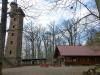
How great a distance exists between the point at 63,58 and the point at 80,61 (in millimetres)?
3791

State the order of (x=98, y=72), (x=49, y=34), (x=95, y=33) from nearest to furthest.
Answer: (x=98, y=72) < (x=95, y=33) < (x=49, y=34)

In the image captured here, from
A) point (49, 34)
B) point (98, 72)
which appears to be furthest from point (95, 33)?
point (49, 34)

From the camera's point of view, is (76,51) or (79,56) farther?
(76,51)

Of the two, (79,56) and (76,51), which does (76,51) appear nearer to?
(76,51)

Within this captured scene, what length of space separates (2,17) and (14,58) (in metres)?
50.0

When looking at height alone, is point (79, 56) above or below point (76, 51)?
below

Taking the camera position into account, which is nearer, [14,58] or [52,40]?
[14,58]

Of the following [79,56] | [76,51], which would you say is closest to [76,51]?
[76,51]

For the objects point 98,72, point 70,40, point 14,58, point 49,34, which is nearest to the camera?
point 98,72

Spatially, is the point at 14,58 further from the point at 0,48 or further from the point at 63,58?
the point at 0,48

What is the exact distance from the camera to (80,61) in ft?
175

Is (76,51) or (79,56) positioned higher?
(76,51)

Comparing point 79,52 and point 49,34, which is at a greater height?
point 49,34

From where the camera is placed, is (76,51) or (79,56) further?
(76,51)
